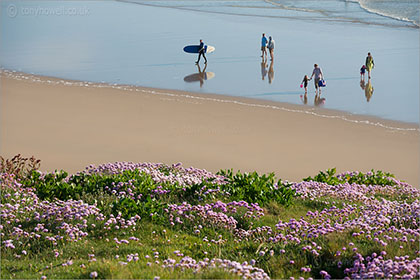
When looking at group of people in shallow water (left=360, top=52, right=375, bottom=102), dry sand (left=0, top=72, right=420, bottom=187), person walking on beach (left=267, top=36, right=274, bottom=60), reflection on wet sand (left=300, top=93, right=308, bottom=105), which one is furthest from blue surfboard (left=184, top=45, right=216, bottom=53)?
reflection on wet sand (left=300, top=93, right=308, bottom=105)

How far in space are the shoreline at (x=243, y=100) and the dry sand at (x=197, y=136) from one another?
0.38 feet

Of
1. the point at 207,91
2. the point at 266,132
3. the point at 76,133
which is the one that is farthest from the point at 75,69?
the point at 266,132

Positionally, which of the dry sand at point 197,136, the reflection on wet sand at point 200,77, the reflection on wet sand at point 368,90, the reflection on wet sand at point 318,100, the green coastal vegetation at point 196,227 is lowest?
the green coastal vegetation at point 196,227

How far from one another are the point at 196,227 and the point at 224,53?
76.7ft

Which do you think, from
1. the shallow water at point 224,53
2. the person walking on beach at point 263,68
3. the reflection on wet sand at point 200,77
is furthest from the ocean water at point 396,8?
the reflection on wet sand at point 200,77

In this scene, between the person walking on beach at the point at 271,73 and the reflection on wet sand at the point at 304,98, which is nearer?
the reflection on wet sand at the point at 304,98

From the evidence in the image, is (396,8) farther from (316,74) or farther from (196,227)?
(196,227)

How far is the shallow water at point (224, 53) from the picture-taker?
77.2ft

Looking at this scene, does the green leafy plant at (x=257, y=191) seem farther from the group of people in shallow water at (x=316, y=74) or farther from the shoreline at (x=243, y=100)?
the group of people in shallow water at (x=316, y=74)

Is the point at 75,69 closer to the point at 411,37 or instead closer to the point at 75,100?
the point at 75,100

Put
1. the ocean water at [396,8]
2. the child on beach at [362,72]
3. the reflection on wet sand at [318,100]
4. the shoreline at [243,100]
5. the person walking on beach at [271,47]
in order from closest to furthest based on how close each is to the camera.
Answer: the shoreline at [243,100], the reflection on wet sand at [318,100], the child on beach at [362,72], the person walking on beach at [271,47], the ocean water at [396,8]

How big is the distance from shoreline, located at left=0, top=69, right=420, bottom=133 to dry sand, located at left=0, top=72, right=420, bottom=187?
116mm

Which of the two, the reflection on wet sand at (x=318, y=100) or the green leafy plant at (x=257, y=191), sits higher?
the reflection on wet sand at (x=318, y=100)

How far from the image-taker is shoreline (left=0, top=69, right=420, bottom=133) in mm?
19250
